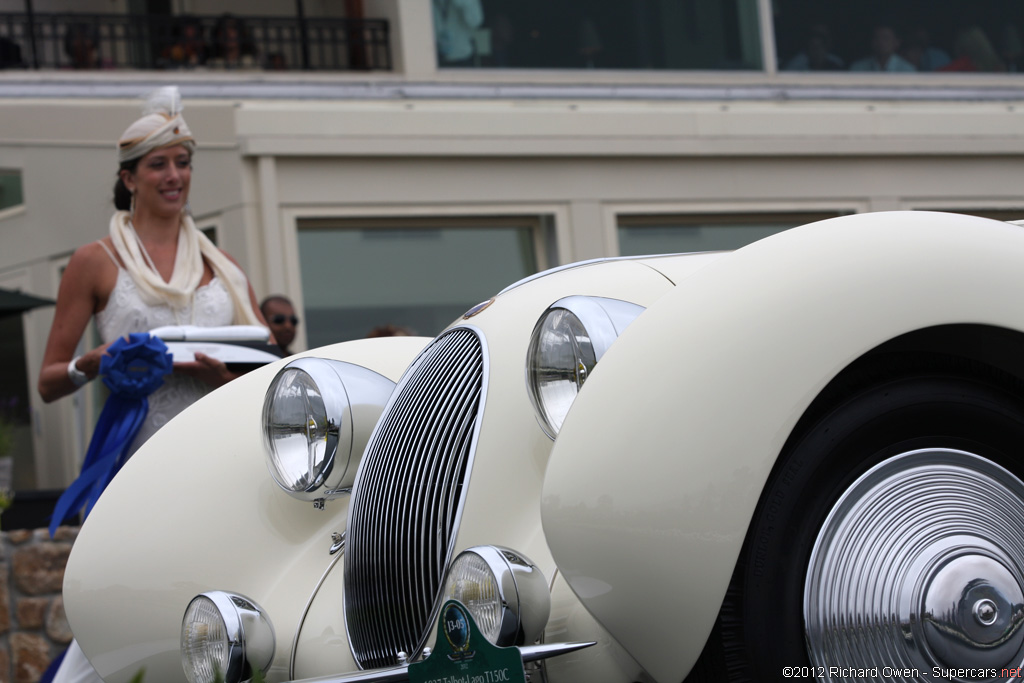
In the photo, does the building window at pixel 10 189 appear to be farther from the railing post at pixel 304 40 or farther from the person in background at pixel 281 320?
the person in background at pixel 281 320

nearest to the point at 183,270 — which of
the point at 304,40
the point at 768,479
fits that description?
the point at 768,479

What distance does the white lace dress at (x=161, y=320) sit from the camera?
3.46m

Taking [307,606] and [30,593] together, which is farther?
[30,593]

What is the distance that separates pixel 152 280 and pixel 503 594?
226 cm

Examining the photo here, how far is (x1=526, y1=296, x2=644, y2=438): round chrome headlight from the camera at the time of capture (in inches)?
75.0

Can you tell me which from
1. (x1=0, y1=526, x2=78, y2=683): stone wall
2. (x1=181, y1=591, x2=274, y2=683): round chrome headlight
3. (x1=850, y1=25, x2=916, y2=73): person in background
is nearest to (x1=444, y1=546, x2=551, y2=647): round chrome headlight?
(x1=181, y1=591, x2=274, y2=683): round chrome headlight

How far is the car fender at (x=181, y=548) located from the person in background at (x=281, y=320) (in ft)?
9.14

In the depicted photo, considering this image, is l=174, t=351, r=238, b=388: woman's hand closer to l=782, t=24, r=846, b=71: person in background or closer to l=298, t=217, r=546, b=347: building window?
l=298, t=217, r=546, b=347: building window

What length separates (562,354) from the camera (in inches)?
75.4

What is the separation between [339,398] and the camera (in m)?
2.48

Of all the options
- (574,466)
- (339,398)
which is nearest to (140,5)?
(339,398)

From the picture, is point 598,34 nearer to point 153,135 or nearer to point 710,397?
point 153,135

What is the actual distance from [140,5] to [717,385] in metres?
11.2

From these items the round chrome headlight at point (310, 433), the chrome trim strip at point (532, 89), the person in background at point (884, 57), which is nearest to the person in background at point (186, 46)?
the chrome trim strip at point (532, 89)
